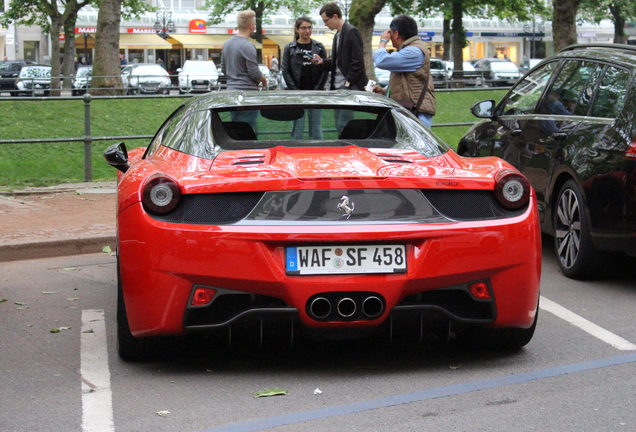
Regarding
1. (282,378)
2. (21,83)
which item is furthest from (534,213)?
(21,83)

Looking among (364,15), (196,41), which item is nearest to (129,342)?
(364,15)

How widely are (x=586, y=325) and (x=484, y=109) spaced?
3.06 m

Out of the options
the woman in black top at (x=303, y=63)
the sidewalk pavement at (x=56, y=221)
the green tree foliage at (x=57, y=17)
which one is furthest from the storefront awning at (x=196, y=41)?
the woman in black top at (x=303, y=63)

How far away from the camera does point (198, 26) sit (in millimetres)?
71812

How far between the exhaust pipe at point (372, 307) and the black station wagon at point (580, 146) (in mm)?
2639

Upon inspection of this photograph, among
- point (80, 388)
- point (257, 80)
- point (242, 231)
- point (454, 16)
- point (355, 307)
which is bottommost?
point (80, 388)

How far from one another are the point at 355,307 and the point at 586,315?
2082mm

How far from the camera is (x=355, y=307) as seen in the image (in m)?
4.42

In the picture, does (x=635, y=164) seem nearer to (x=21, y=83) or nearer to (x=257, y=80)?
(x=257, y=80)

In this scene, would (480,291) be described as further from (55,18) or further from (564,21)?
(55,18)

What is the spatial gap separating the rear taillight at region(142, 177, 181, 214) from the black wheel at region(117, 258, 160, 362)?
0.50 meters

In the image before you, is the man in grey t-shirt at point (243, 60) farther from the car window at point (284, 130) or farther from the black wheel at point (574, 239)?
the car window at point (284, 130)

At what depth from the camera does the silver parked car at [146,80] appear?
29.6m

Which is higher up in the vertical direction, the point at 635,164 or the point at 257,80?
the point at 257,80
